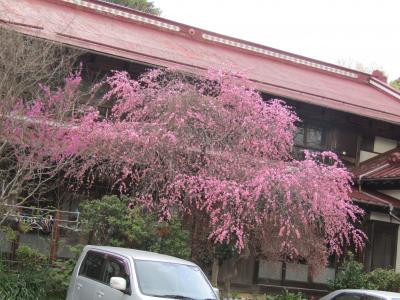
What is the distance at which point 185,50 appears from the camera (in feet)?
66.5

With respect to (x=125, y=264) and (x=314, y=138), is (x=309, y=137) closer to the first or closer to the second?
(x=314, y=138)

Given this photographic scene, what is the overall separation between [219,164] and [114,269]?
3573mm

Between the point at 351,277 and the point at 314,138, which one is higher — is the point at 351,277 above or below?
below

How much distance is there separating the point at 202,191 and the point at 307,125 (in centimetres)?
844

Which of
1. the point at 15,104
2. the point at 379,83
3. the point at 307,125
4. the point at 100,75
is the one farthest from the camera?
the point at 379,83

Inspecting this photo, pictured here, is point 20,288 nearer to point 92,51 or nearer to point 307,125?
point 92,51

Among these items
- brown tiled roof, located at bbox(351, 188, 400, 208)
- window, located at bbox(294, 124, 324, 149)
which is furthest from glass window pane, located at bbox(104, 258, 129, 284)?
window, located at bbox(294, 124, 324, 149)

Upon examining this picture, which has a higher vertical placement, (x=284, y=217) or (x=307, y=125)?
(x=307, y=125)

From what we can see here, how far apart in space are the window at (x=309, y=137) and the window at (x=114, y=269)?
10.9m

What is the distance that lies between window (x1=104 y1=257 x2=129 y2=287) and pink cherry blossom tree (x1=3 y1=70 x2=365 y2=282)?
7.97ft

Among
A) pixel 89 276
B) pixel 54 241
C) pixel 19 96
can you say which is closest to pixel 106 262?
pixel 89 276

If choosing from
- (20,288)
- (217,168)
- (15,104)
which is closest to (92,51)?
(15,104)

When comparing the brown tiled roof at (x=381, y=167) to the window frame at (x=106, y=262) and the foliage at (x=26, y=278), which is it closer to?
the foliage at (x=26, y=278)

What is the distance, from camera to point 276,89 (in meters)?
18.0
